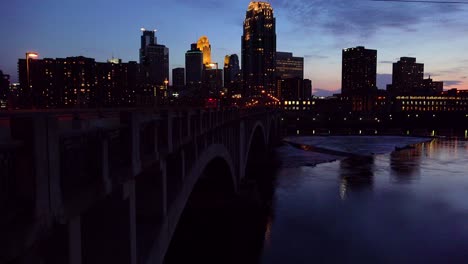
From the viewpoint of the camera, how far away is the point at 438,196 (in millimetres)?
46219

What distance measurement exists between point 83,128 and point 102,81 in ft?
346

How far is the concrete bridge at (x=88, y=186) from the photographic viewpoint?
4305 millimetres

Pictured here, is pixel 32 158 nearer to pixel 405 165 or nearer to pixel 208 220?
pixel 208 220

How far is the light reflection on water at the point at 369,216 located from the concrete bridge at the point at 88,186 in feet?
57.6

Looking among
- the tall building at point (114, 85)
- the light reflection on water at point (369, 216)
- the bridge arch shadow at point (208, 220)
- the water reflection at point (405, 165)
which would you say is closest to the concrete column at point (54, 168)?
the bridge arch shadow at point (208, 220)

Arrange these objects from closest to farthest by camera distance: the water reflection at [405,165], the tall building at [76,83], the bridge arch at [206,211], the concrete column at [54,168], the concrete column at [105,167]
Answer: the concrete column at [54,168]
the concrete column at [105,167]
the bridge arch at [206,211]
the tall building at [76,83]
the water reflection at [405,165]

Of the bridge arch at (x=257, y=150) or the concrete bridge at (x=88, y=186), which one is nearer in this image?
the concrete bridge at (x=88, y=186)

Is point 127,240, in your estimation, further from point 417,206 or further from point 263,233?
point 417,206

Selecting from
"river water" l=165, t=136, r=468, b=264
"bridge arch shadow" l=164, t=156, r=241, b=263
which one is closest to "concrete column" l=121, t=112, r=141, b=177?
"bridge arch shadow" l=164, t=156, r=241, b=263

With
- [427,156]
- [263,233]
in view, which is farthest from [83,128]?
[427,156]

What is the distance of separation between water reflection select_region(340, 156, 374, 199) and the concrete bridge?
1464 inches

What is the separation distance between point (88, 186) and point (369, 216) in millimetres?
36012

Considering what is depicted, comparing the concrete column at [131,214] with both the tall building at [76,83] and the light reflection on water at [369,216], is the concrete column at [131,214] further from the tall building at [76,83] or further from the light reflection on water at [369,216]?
the tall building at [76,83]

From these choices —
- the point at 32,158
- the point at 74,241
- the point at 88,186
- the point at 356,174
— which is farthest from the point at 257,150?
the point at 32,158
